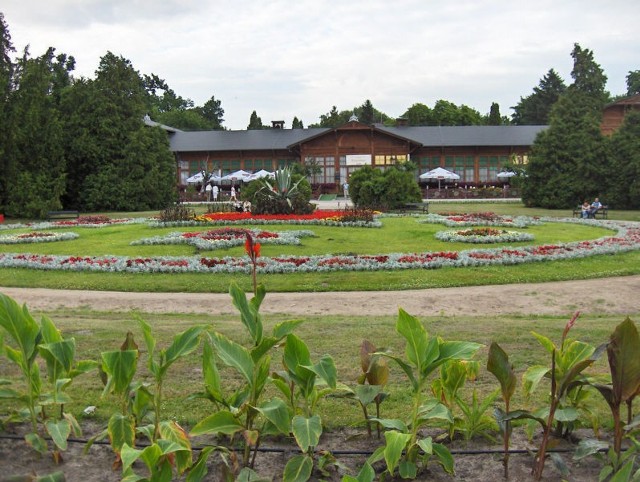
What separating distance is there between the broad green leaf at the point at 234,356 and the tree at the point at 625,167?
3544 centimetres

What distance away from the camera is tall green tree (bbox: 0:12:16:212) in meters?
30.8

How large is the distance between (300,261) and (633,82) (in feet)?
327

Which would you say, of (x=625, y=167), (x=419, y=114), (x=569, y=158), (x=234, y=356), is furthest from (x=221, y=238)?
(x=419, y=114)

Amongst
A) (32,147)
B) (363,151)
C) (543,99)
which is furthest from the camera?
(543,99)

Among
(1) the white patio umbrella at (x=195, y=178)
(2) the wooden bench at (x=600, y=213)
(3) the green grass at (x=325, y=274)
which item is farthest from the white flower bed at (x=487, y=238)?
(1) the white patio umbrella at (x=195, y=178)

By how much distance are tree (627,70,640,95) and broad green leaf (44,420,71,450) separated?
10429 centimetres

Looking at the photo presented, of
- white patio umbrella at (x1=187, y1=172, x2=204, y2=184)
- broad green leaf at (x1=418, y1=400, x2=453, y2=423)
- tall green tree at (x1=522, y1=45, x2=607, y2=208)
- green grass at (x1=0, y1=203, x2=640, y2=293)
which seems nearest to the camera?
broad green leaf at (x1=418, y1=400, x2=453, y2=423)

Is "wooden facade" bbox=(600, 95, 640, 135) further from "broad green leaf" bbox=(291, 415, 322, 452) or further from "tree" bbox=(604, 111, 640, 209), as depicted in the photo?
"broad green leaf" bbox=(291, 415, 322, 452)

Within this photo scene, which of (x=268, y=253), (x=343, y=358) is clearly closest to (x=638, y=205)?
A: (x=268, y=253)

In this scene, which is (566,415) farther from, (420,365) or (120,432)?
(120,432)

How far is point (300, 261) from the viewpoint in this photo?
46.0ft

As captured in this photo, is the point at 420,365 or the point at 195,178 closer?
the point at 420,365

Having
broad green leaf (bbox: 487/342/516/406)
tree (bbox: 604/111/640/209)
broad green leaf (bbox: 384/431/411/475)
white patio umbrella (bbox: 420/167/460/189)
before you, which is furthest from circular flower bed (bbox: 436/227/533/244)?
white patio umbrella (bbox: 420/167/460/189)

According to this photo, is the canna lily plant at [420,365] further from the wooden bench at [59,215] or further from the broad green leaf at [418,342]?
the wooden bench at [59,215]
